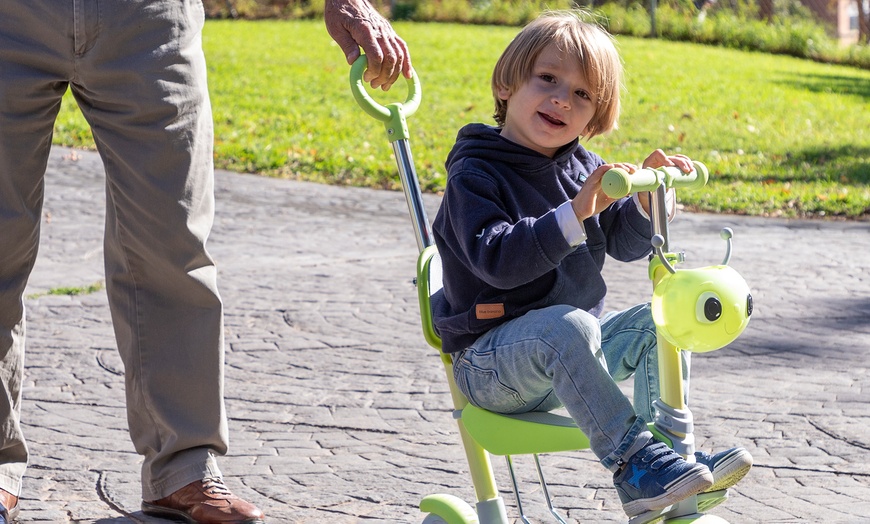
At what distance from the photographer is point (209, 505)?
3031mm

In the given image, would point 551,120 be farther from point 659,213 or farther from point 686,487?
point 686,487

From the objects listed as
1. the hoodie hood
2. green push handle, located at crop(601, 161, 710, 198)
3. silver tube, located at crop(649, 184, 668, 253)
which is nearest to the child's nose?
the hoodie hood

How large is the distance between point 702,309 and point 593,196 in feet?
1.10

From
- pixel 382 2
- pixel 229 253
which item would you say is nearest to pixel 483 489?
pixel 229 253

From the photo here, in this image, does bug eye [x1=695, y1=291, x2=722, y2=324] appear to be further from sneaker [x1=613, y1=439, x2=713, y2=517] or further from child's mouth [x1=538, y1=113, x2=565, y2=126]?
child's mouth [x1=538, y1=113, x2=565, y2=126]

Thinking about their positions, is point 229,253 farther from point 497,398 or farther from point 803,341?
point 497,398

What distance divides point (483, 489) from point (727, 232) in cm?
86

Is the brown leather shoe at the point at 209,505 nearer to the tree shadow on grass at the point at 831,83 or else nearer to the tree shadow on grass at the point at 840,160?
the tree shadow on grass at the point at 840,160

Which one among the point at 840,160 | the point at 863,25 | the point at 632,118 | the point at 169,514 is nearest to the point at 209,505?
the point at 169,514

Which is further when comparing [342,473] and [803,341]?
[803,341]

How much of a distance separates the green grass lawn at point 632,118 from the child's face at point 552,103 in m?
5.85

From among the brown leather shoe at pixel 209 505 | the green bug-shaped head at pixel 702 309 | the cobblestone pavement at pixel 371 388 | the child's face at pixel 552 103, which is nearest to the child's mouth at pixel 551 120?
the child's face at pixel 552 103

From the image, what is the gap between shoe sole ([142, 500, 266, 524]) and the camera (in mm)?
3061

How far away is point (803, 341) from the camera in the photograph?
16.2 feet
